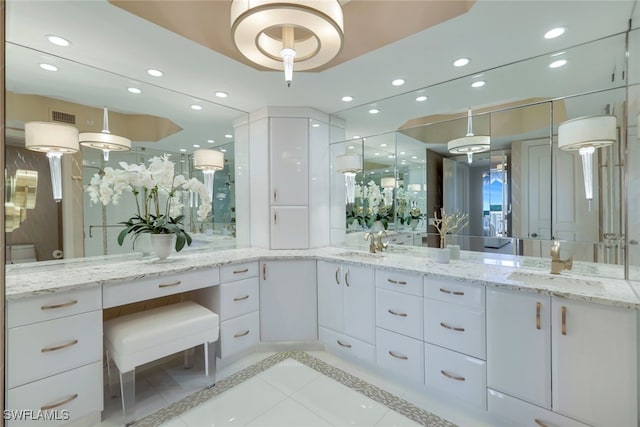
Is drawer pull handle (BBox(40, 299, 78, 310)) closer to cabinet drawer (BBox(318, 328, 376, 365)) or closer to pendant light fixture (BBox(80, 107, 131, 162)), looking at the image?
pendant light fixture (BBox(80, 107, 131, 162))

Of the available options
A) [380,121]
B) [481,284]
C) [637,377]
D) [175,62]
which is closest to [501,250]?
[481,284]

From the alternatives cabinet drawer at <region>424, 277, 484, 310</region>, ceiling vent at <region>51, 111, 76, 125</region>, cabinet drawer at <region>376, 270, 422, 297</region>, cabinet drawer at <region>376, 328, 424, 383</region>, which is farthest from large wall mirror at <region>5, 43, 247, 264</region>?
cabinet drawer at <region>424, 277, 484, 310</region>

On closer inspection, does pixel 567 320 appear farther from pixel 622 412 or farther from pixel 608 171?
pixel 608 171

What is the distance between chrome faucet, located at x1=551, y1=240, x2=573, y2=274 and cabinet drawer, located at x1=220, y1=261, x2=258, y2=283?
2354 mm

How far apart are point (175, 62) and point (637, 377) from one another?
3.38 m

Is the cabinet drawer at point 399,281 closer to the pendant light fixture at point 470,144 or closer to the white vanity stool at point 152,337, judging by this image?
the pendant light fixture at point 470,144

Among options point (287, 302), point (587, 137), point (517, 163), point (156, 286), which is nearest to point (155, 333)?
point (156, 286)

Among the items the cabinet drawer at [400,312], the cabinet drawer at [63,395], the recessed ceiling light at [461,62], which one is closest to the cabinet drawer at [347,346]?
the cabinet drawer at [400,312]

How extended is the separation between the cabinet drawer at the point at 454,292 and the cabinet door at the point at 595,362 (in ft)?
1.22

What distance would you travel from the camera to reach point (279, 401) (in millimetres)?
1941

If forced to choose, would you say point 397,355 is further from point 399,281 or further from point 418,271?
point 418,271

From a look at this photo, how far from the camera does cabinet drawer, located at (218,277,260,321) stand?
2.35m

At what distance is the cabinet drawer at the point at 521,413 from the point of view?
1.49m

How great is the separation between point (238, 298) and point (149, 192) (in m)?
1.21
